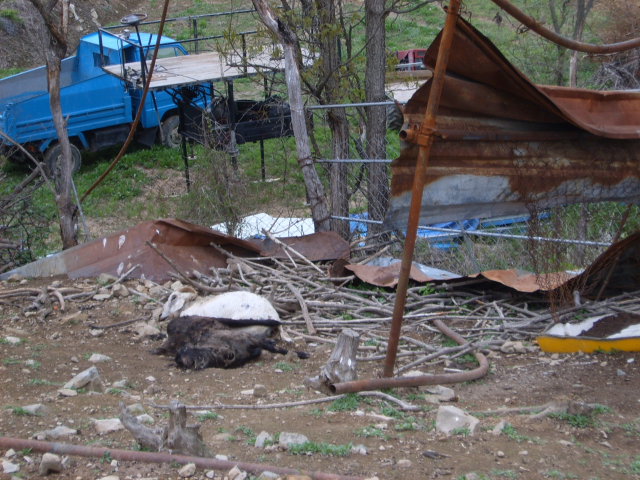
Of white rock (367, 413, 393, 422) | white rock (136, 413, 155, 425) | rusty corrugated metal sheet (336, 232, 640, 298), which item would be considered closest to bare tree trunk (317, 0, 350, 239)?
rusty corrugated metal sheet (336, 232, 640, 298)

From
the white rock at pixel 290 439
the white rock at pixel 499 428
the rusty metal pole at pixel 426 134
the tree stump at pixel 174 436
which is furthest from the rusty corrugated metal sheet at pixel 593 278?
the tree stump at pixel 174 436

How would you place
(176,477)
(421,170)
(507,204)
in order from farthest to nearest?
(507,204), (421,170), (176,477)

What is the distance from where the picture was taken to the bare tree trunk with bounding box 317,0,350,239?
6.29m

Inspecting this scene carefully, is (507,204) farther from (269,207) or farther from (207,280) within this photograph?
(269,207)

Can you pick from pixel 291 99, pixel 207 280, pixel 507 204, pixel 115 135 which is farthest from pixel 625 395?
pixel 115 135

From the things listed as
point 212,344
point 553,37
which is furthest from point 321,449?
point 553,37

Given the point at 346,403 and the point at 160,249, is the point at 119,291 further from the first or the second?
the point at 346,403

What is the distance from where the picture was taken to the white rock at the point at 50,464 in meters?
2.05

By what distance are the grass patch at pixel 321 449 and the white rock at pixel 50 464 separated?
0.90 m

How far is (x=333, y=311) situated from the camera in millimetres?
4859

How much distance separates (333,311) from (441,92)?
2.40 metres

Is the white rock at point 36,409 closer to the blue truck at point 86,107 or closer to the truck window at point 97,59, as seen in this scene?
the blue truck at point 86,107

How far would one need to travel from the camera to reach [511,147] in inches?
137

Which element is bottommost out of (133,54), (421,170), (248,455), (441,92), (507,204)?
(248,455)
